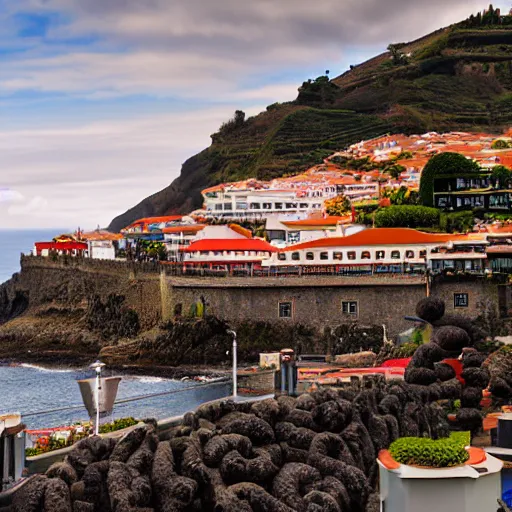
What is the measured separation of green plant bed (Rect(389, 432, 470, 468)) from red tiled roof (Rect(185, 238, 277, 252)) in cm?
4624

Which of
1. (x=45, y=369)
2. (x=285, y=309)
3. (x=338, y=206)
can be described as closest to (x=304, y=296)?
(x=285, y=309)

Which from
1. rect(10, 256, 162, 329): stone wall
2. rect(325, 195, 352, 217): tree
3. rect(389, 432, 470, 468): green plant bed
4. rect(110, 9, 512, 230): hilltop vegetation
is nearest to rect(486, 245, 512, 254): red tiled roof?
rect(10, 256, 162, 329): stone wall

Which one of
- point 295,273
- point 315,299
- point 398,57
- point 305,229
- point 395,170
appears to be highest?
point 398,57

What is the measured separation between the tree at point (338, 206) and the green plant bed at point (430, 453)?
58.5 metres

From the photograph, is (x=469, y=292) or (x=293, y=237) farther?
(x=293, y=237)

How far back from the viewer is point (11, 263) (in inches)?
6284

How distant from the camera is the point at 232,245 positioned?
64.1 m

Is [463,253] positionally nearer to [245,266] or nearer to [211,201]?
[245,266]

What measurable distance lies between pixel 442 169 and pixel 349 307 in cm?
1870

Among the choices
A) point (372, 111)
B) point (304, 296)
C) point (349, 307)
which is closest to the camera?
point (349, 307)

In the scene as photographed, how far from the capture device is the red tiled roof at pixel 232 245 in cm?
6347

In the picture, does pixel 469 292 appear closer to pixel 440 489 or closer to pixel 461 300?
pixel 461 300

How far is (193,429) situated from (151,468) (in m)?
1.79

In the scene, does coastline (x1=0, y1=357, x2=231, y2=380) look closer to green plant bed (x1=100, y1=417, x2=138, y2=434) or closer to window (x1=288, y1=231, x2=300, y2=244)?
window (x1=288, y1=231, x2=300, y2=244)
